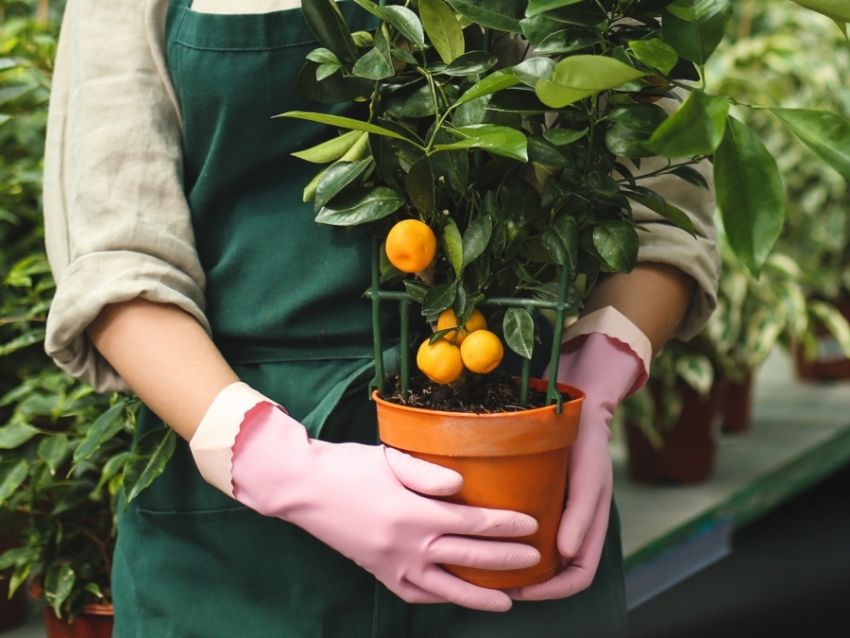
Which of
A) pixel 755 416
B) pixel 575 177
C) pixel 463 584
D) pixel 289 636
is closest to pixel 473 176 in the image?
pixel 575 177

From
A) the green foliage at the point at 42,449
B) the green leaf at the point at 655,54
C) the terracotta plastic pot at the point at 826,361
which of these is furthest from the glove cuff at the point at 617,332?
the terracotta plastic pot at the point at 826,361

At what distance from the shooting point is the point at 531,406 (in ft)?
2.34

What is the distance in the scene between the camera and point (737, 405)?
282cm

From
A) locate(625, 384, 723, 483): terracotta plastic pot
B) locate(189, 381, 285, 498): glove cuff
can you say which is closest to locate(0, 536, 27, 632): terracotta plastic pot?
locate(189, 381, 285, 498): glove cuff

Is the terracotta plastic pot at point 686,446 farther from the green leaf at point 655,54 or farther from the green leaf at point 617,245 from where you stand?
the green leaf at point 655,54

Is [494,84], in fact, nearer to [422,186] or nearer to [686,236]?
[422,186]

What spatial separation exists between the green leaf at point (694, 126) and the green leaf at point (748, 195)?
17 mm

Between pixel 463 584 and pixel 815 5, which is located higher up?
pixel 815 5

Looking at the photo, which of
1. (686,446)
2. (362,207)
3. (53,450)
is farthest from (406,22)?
(686,446)

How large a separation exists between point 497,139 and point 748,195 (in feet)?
0.49

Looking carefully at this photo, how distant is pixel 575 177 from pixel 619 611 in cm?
44

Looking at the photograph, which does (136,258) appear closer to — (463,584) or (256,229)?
(256,229)

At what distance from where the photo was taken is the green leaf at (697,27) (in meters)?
0.58

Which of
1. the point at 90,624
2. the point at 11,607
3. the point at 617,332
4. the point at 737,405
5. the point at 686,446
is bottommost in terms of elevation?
the point at 737,405
